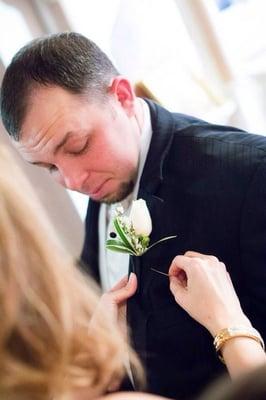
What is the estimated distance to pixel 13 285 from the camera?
478 mm

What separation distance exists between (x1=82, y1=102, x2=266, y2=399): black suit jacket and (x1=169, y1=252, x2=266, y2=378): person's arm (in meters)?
0.08

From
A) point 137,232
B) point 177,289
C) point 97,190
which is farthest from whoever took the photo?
point 97,190

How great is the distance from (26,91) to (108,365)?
0.66 meters

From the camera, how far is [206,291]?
0.84 metres

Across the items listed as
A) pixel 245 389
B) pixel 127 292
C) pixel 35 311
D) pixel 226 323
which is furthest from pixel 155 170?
pixel 245 389

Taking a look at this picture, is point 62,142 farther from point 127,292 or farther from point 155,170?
point 127,292

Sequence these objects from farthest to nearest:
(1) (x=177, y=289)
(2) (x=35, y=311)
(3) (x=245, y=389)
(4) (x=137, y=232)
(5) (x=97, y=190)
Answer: (5) (x=97, y=190) → (4) (x=137, y=232) → (1) (x=177, y=289) → (2) (x=35, y=311) → (3) (x=245, y=389)

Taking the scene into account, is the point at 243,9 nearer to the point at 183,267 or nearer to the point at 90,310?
the point at 183,267

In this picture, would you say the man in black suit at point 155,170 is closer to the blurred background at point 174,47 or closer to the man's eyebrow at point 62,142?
the man's eyebrow at point 62,142

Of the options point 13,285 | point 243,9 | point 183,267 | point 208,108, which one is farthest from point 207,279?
point 243,9

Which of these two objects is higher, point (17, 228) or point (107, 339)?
point (17, 228)

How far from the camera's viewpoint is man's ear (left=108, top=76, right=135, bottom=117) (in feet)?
3.53

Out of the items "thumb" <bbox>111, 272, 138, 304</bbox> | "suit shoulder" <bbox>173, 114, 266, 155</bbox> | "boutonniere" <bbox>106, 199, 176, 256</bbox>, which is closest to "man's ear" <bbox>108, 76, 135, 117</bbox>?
"suit shoulder" <bbox>173, 114, 266, 155</bbox>

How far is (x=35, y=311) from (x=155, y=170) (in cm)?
58
